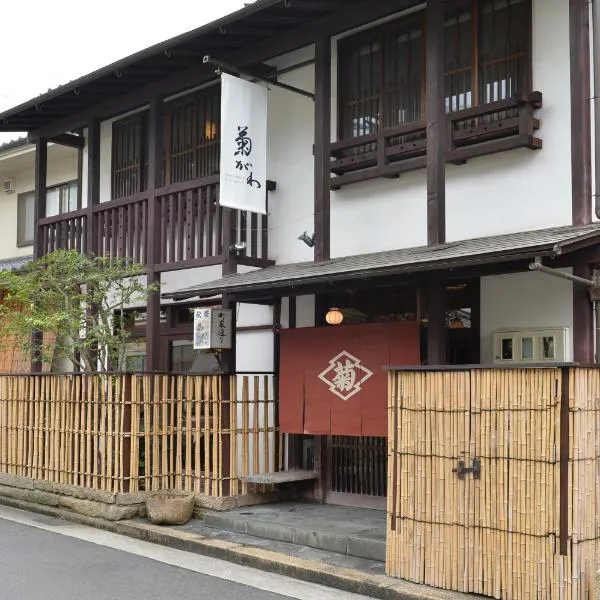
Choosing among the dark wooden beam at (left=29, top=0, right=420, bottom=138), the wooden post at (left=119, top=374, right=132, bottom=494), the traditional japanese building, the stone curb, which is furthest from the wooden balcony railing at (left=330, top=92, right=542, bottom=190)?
the stone curb

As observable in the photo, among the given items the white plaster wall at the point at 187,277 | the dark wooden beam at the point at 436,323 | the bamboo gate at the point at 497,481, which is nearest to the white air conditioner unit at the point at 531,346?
the dark wooden beam at the point at 436,323

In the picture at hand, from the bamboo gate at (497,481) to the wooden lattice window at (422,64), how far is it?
14.2 feet

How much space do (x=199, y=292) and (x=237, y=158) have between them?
2.09 metres

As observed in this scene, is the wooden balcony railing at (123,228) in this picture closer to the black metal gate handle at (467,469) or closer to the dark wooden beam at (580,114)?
the dark wooden beam at (580,114)

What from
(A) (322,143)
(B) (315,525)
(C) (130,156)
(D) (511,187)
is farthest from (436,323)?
(C) (130,156)

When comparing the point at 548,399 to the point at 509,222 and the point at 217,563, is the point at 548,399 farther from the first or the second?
the point at 217,563

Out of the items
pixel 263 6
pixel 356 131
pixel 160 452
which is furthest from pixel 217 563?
pixel 263 6

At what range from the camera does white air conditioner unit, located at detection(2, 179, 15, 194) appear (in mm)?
20688

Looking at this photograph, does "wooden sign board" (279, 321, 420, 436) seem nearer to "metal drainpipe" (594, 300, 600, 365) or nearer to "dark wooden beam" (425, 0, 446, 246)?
"dark wooden beam" (425, 0, 446, 246)

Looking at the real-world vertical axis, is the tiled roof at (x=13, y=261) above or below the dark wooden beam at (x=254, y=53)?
below

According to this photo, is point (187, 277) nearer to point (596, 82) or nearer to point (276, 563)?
point (276, 563)

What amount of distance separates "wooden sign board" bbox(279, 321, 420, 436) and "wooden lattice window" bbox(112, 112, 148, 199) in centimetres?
540

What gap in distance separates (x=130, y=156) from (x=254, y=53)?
4.22 meters

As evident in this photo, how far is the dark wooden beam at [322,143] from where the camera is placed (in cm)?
1171
